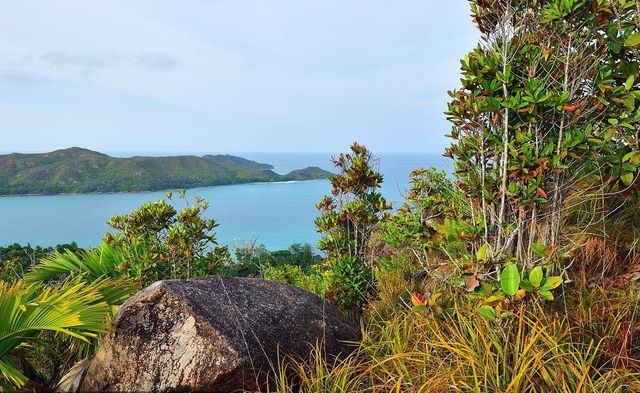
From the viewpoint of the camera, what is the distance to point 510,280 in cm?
284

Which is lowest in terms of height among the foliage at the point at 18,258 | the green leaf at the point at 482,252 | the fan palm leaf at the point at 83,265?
the foliage at the point at 18,258

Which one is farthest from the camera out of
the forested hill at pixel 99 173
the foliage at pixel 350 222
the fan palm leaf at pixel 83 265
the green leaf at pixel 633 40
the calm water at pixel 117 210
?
the forested hill at pixel 99 173

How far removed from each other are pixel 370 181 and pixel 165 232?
10.6 feet

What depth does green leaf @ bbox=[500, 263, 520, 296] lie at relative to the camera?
2.82 metres

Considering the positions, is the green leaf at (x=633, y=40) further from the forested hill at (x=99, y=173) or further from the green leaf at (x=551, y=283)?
the forested hill at (x=99, y=173)

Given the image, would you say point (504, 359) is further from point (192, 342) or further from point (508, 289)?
point (192, 342)

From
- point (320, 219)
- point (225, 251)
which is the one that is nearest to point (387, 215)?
point (320, 219)

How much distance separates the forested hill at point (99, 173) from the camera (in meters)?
77.1

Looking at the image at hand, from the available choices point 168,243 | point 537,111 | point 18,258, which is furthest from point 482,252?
point 18,258

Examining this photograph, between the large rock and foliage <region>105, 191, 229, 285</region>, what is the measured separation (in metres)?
2.28

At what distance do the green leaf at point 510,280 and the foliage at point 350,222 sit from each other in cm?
262

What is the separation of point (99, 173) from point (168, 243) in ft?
281

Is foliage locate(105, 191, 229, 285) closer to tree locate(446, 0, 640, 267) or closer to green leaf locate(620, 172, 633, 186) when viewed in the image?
tree locate(446, 0, 640, 267)

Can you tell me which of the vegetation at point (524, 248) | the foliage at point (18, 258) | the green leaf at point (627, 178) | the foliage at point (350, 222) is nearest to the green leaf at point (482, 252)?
the vegetation at point (524, 248)
